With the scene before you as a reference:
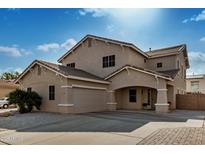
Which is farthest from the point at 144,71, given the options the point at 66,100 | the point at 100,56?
the point at 66,100

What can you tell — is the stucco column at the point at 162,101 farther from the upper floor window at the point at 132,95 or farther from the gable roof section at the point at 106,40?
the gable roof section at the point at 106,40

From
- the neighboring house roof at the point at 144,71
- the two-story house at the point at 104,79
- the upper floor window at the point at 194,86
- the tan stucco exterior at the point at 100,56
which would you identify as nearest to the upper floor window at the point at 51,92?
the two-story house at the point at 104,79

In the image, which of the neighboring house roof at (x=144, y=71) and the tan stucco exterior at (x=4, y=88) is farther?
the tan stucco exterior at (x=4, y=88)

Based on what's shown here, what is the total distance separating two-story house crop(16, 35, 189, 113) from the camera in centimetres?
1638

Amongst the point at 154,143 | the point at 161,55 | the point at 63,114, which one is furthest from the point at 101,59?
the point at 154,143

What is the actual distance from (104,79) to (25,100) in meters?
7.12

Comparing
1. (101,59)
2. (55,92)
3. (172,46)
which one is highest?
(172,46)

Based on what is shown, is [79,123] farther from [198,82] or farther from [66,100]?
[198,82]

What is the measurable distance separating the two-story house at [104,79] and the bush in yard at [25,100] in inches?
23.7

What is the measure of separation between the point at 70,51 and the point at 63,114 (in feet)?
32.6

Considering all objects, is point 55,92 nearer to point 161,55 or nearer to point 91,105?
point 91,105

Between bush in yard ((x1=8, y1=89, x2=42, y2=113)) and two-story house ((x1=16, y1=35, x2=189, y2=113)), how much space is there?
603mm

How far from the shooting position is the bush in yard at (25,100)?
16188 millimetres
